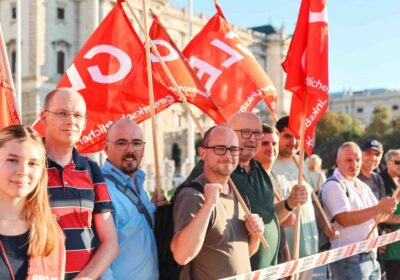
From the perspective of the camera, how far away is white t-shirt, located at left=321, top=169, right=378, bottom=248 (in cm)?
449

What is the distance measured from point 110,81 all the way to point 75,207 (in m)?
2.28

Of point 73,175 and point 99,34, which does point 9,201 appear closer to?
point 73,175

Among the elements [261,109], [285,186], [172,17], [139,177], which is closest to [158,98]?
[285,186]

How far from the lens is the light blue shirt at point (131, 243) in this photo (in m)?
2.95

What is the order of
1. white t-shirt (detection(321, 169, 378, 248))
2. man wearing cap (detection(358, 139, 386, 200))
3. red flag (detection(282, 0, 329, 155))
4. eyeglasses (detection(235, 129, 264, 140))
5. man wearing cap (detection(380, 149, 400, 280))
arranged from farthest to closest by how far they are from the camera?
1. man wearing cap (detection(358, 139, 386, 200))
2. man wearing cap (detection(380, 149, 400, 280))
3. white t-shirt (detection(321, 169, 378, 248))
4. red flag (detection(282, 0, 329, 155))
5. eyeglasses (detection(235, 129, 264, 140))

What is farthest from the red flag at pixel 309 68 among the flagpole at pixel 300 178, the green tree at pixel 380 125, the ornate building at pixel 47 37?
the green tree at pixel 380 125

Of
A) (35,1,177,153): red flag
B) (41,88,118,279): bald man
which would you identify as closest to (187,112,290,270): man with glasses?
(41,88,118,279): bald man

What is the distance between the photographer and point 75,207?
2605 millimetres

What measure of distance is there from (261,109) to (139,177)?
5828 centimetres

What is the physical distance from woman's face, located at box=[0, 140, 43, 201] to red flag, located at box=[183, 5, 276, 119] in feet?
11.9

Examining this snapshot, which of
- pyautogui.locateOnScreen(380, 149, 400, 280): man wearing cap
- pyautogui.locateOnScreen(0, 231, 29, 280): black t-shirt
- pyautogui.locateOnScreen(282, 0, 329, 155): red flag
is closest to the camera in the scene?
pyautogui.locateOnScreen(0, 231, 29, 280): black t-shirt

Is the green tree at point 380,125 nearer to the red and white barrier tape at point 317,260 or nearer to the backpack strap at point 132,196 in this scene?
the red and white barrier tape at point 317,260

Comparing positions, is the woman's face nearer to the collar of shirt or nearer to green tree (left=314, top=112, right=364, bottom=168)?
the collar of shirt

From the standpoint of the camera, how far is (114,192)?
3014mm
